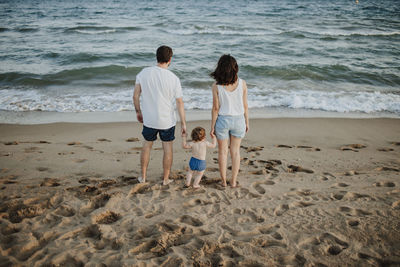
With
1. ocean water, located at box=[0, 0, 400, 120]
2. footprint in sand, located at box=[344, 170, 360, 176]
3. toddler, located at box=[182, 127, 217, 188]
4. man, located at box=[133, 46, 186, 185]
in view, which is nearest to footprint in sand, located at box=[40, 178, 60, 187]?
man, located at box=[133, 46, 186, 185]

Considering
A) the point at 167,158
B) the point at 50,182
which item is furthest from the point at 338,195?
the point at 50,182

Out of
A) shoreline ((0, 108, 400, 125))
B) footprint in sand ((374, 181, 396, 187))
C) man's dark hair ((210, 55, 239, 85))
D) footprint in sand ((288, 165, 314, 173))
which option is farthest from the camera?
shoreline ((0, 108, 400, 125))

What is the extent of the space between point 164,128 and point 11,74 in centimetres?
985

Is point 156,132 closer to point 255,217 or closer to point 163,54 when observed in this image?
point 163,54

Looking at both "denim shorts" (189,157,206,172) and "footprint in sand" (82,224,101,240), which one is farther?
"denim shorts" (189,157,206,172)

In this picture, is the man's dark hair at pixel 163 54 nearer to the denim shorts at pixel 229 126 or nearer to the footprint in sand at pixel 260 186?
the denim shorts at pixel 229 126

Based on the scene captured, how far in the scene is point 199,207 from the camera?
332 centimetres

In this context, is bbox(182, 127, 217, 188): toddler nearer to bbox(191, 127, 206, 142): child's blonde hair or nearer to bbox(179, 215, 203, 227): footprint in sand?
bbox(191, 127, 206, 142): child's blonde hair

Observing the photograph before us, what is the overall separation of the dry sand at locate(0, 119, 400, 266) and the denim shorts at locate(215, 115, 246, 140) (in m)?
0.80

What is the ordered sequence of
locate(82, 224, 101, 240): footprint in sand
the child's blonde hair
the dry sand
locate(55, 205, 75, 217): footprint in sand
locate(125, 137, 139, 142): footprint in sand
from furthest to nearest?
1. locate(125, 137, 139, 142): footprint in sand
2. the child's blonde hair
3. locate(55, 205, 75, 217): footprint in sand
4. locate(82, 224, 101, 240): footprint in sand
5. the dry sand

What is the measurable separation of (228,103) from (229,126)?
0.32 m

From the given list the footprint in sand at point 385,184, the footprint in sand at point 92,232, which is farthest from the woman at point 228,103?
the footprint in sand at point 385,184

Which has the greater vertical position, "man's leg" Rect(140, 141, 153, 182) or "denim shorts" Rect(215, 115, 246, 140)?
"denim shorts" Rect(215, 115, 246, 140)

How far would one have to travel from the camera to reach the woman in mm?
3271
